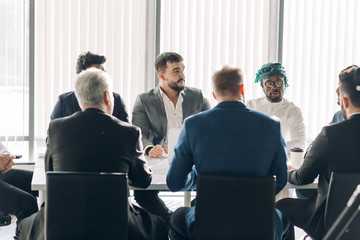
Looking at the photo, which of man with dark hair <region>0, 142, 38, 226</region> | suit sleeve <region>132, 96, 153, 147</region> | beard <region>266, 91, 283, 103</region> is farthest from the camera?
beard <region>266, 91, 283, 103</region>

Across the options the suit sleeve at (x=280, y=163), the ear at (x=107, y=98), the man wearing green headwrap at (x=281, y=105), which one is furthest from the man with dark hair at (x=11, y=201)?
the man wearing green headwrap at (x=281, y=105)

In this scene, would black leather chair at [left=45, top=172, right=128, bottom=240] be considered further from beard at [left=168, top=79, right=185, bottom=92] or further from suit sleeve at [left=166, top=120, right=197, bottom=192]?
beard at [left=168, top=79, right=185, bottom=92]

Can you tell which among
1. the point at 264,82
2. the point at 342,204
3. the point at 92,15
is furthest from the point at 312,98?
the point at 342,204

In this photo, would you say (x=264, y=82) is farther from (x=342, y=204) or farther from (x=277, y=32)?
(x=342, y=204)

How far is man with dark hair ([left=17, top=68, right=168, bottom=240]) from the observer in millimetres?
2104

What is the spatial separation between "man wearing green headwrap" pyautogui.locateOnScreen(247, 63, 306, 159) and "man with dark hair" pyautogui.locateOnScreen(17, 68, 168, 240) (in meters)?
1.82

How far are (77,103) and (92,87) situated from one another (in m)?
1.25

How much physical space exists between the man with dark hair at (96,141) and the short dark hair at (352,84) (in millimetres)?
1090

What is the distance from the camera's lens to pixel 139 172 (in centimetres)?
229

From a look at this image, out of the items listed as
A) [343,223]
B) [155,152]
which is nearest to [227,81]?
[343,223]

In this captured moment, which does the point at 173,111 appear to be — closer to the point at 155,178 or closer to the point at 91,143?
the point at 155,178

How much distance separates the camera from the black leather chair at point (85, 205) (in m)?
1.97

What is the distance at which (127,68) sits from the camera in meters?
5.04

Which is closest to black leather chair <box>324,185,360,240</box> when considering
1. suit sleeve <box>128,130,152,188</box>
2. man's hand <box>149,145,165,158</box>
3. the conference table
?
the conference table
